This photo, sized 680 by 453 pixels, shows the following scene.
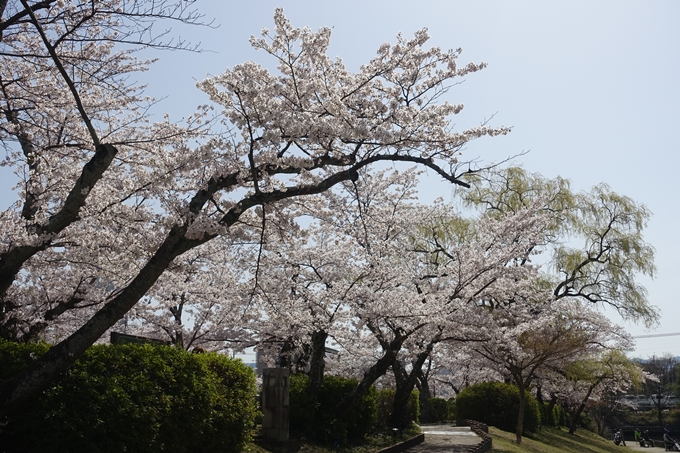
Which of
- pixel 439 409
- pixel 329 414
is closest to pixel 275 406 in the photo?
pixel 329 414

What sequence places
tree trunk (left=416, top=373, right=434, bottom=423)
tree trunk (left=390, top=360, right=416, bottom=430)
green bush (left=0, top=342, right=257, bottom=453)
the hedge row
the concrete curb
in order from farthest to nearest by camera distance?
tree trunk (left=416, top=373, right=434, bottom=423)
tree trunk (left=390, top=360, right=416, bottom=430)
the concrete curb
the hedge row
green bush (left=0, top=342, right=257, bottom=453)

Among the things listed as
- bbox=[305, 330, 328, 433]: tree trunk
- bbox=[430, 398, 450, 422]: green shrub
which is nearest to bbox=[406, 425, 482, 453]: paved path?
bbox=[305, 330, 328, 433]: tree trunk

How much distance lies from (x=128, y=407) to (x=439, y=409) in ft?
74.9

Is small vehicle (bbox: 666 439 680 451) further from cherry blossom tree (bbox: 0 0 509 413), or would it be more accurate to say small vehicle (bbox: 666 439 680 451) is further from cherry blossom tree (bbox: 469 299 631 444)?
cherry blossom tree (bbox: 0 0 509 413)

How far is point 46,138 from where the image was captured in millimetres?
10039

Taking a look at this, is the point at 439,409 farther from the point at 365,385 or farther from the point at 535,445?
the point at 365,385

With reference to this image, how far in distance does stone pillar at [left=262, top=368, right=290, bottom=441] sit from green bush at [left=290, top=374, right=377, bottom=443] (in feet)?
3.72

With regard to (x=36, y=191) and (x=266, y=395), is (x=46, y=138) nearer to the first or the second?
(x=36, y=191)

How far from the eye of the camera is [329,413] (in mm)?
11578

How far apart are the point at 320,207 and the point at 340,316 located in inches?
173

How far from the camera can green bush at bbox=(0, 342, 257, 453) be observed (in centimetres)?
562

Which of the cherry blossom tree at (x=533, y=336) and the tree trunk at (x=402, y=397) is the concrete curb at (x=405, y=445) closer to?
the tree trunk at (x=402, y=397)

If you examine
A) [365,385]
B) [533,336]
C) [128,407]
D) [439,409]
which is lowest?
[439,409]

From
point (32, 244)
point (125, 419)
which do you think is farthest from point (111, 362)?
point (32, 244)
